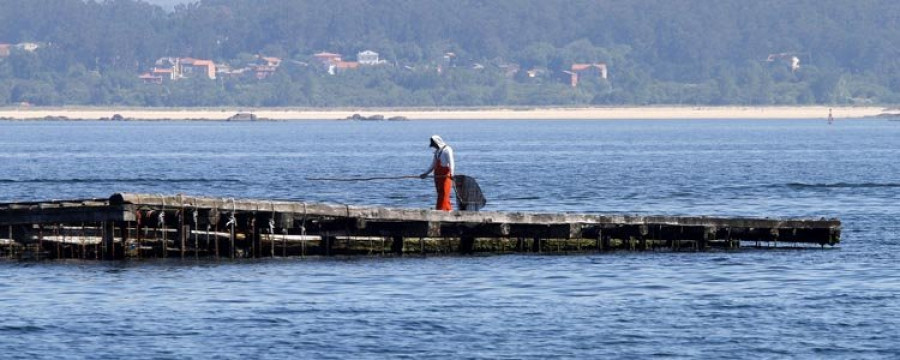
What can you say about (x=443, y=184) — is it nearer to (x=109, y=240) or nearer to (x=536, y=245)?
(x=536, y=245)

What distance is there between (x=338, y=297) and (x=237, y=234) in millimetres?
6916

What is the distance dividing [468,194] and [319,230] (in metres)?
3.22

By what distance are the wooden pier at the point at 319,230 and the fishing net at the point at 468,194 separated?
2.24 ft

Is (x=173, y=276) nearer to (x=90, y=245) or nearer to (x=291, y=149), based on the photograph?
(x=90, y=245)

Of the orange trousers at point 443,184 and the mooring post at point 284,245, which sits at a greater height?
the orange trousers at point 443,184

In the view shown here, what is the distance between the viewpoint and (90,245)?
1453 inches

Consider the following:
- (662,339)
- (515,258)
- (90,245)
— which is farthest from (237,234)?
(662,339)

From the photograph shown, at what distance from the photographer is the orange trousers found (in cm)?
3622

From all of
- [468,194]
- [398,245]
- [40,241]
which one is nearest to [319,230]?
[398,245]

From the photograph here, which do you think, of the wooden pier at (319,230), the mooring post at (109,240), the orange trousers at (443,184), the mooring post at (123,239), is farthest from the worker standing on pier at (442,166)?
the mooring post at (109,240)

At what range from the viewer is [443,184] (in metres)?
36.6

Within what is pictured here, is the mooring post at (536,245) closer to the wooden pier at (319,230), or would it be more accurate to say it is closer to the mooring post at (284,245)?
the wooden pier at (319,230)

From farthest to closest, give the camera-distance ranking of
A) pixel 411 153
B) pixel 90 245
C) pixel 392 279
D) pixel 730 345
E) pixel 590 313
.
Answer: pixel 411 153, pixel 90 245, pixel 392 279, pixel 590 313, pixel 730 345

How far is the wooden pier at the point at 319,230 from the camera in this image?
3494cm
